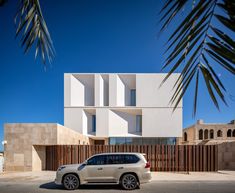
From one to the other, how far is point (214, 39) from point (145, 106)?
3146 centimetres

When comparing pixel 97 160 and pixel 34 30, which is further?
pixel 97 160

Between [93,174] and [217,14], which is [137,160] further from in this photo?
[217,14]

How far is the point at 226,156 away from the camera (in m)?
19.3

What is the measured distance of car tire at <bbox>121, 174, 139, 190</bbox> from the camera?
10656 mm

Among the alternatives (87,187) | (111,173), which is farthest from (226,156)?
(87,187)

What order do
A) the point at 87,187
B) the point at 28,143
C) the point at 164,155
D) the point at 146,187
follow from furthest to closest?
the point at 164,155, the point at 28,143, the point at 87,187, the point at 146,187

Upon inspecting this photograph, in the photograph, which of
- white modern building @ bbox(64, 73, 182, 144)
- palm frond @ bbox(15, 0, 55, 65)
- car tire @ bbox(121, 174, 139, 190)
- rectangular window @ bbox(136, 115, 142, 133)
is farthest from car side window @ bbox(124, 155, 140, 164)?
rectangular window @ bbox(136, 115, 142, 133)

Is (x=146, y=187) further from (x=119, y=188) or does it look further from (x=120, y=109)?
(x=120, y=109)

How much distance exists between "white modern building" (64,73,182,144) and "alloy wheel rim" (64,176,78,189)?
811 inches

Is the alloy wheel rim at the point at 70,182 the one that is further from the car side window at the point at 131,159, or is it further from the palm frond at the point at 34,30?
the palm frond at the point at 34,30

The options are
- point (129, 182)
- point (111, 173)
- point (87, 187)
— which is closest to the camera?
point (129, 182)

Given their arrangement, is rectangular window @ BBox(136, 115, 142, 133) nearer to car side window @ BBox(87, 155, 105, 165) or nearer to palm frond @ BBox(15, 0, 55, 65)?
car side window @ BBox(87, 155, 105, 165)

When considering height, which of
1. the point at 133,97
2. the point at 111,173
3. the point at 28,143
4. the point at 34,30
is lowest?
the point at 111,173

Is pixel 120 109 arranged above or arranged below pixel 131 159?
above
